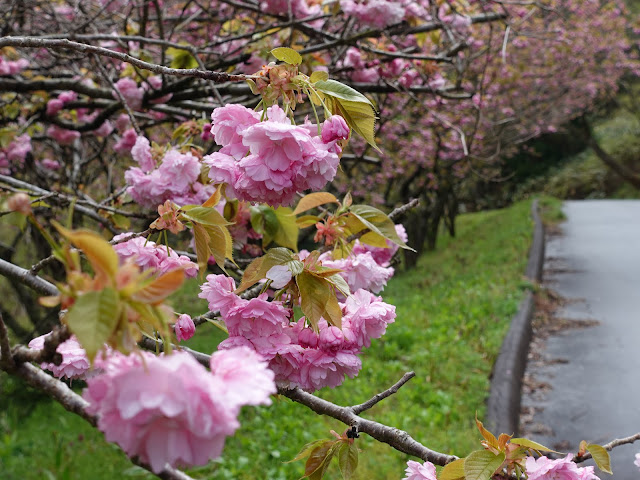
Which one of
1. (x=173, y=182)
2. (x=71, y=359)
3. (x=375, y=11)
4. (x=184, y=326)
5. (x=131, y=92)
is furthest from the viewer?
(x=131, y=92)

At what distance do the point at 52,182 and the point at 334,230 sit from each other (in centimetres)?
324

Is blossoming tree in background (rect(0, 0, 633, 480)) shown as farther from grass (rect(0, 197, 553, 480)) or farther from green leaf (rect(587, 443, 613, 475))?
grass (rect(0, 197, 553, 480))

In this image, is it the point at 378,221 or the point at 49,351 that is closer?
the point at 49,351

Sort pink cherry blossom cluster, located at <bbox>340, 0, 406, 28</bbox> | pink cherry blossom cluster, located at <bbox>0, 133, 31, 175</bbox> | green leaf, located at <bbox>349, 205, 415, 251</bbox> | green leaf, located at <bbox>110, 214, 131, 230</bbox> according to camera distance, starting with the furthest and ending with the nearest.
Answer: pink cherry blossom cluster, located at <bbox>0, 133, 31, 175</bbox>, pink cherry blossom cluster, located at <bbox>340, 0, 406, 28</bbox>, green leaf, located at <bbox>110, 214, 131, 230</bbox>, green leaf, located at <bbox>349, 205, 415, 251</bbox>

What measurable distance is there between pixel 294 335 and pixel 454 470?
33 cm

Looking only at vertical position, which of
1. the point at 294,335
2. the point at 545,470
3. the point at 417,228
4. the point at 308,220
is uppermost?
the point at 308,220

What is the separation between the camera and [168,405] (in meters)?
0.43

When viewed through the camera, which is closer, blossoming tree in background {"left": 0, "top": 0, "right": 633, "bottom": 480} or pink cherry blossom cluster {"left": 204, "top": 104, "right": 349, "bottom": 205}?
blossoming tree in background {"left": 0, "top": 0, "right": 633, "bottom": 480}

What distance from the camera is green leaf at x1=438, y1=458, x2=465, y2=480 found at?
880 millimetres

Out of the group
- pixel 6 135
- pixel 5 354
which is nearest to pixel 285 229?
pixel 5 354

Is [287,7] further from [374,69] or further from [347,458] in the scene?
[347,458]

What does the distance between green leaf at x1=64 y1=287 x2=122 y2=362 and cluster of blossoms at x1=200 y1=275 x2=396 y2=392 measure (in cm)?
→ 46

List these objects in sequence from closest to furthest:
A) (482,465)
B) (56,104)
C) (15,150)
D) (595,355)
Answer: (482,465) → (56,104) → (15,150) → (595,355)

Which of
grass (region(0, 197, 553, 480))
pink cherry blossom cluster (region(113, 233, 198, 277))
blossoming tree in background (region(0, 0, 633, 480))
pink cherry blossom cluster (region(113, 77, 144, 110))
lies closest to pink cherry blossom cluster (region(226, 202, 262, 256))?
blossoming tree in background (region(0, 0, 633, 480))
